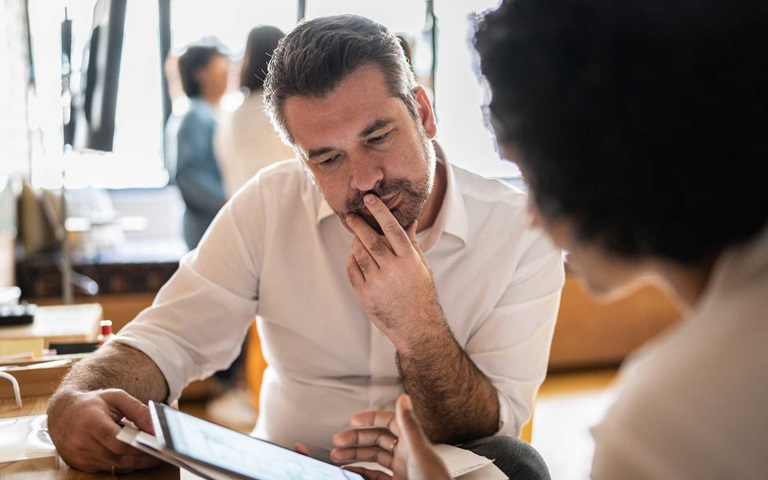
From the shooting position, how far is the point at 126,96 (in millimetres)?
5965

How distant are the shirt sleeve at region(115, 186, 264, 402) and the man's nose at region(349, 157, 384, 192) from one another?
0.30m

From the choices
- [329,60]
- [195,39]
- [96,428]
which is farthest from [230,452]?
[195,39]

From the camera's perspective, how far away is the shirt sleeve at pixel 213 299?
1.52 m

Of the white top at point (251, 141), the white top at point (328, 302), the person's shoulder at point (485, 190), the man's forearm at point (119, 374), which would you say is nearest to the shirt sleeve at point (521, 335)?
the white top at point (328, 302)

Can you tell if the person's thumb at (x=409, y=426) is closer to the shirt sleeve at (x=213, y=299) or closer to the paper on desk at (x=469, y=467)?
the paper on desk at (x=469, y=467)

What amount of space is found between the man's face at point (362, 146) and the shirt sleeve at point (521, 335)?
270 mm

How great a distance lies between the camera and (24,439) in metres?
1.22

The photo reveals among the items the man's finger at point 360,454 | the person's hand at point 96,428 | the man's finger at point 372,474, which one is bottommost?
A: the man's finger at point 360,454

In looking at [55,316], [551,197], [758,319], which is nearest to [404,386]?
[551,197]

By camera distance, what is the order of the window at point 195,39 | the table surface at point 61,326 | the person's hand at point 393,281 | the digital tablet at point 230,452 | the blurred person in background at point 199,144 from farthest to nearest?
the window at point 195,39 < the blurred person in background at point 199,144 < the table surface at point 61,326 < the person's hand at point 393,281 < the digital tablet at point 230,452

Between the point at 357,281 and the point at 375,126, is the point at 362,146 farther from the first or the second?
the point at 357,281

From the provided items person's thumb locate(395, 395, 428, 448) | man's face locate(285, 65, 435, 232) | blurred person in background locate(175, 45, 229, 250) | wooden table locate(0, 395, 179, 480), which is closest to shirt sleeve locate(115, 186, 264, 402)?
man's face locate(285, 65, 435, 232)

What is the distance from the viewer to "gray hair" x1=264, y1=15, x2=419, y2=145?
4.48 feet

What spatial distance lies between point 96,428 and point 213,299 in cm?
47
